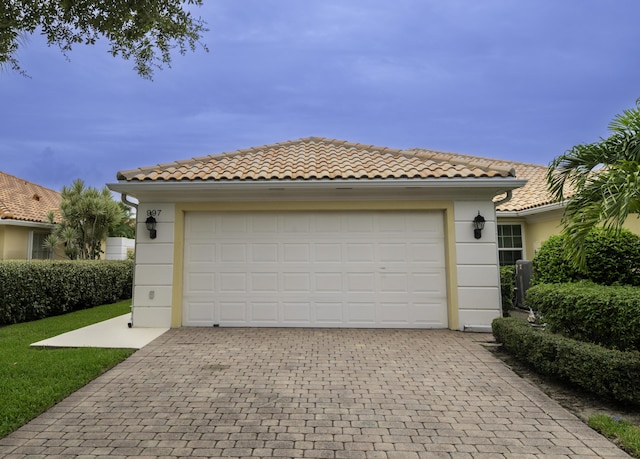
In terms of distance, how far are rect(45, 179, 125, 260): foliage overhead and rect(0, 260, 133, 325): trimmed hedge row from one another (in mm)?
2220

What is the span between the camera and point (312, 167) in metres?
8.25

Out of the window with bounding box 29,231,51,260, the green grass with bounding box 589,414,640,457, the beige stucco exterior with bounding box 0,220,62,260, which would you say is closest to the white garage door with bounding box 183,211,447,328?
the green grass with bounding box 589,414,640,457

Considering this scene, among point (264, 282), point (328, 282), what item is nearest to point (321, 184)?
point (328, 282)

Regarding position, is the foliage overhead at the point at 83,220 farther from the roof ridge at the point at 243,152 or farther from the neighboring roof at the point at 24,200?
the roof ridge at the point at 243,152

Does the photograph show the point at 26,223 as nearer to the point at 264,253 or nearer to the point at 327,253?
the point at 264,253

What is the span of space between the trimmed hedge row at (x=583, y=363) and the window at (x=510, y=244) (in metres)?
7.28

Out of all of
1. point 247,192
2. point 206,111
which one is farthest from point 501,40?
point 206,111

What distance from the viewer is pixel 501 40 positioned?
33.3ft

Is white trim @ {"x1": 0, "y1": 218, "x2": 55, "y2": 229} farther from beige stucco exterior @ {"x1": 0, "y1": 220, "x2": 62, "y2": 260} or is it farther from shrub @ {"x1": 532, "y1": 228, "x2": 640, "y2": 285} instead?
shrub @ {"x1": 532, "y1": 228, "x2": 640, "y2": 285}

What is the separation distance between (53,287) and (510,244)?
14.0 m

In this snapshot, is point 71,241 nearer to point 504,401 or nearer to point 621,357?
point 504,401

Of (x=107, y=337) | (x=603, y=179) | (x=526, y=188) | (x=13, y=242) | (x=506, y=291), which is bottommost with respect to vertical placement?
(x=107, y=337)

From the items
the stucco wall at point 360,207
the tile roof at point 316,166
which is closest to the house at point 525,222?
the tile roof at point 316,166

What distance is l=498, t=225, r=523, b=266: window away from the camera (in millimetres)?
12242
